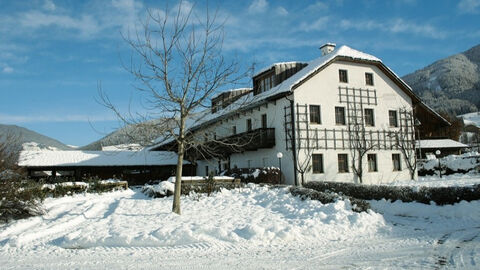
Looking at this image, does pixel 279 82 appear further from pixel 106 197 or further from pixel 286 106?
pixel 106 197

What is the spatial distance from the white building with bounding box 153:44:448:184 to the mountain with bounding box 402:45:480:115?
112418mm

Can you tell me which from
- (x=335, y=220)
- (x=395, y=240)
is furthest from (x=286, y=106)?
(x=395, y=240)

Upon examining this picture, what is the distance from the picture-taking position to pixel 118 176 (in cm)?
3128

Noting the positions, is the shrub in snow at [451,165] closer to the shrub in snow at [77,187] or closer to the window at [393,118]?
the window at [393,118]

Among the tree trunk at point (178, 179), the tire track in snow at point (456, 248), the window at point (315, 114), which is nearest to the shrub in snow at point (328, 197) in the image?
the tire track in snow at point (456, 248)

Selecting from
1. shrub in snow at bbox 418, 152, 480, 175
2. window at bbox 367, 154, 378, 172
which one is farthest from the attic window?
shrub in snow at bbox 418, 152, 480, 175

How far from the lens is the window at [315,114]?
78.1ft

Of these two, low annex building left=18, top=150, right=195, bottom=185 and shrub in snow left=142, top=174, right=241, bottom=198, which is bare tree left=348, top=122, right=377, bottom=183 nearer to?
shrub in snow left=142, top=174, right=241, bottom=198

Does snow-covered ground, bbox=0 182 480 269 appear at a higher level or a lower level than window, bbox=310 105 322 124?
lower

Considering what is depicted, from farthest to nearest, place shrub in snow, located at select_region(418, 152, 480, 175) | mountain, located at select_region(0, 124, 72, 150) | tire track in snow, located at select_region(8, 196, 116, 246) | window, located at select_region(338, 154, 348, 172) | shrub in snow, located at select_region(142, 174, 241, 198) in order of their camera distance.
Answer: shrub in snow, located at select_region(418, 152, 480, 175) < window, located at select_region(338, 154, 348, 172) < shrub in snow, located at select_region(142, 174, 241, 198) < mountain, located at select_region(0, 124, 72, 150) < tire track in snow, located at select_region(8, 196, 116, 246)

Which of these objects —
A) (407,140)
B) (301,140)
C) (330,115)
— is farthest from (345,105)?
(407,140)

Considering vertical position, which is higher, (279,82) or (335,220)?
(279,82)

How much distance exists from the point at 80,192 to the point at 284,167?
11507mm

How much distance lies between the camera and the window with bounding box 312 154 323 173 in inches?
920
